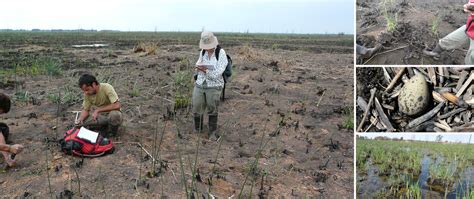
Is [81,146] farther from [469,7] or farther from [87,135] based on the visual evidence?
[469,7]

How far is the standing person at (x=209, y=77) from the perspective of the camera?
473 cm

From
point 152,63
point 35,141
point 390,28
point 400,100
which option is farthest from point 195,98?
point 152,63

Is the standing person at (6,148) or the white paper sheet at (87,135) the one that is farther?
the white paper sheet at (87,135)

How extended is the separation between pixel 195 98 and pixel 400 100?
3929 millimetres

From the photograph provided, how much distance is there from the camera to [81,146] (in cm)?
429

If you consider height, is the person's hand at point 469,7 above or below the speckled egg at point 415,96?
above

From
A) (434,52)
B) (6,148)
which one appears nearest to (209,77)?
(6,148)

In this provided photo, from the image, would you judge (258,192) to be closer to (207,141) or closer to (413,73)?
(207,141)

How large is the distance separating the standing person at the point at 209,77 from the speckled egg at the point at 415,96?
3.42 metres

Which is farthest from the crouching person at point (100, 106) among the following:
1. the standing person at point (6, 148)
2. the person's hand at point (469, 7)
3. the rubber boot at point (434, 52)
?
the person's hand at point (469, 7)

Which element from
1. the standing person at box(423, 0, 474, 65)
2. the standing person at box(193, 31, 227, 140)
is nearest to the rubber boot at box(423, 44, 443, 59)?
the standing person at box(423, 0, 474, 65)

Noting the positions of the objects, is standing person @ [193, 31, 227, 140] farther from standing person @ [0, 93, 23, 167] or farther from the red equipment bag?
standing person @ [0, 93, 23, 167]

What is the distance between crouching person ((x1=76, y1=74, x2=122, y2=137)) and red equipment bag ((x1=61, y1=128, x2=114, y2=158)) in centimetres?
29

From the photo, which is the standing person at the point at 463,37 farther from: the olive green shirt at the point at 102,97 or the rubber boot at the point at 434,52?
the olive green shirt at the point at 102,97
